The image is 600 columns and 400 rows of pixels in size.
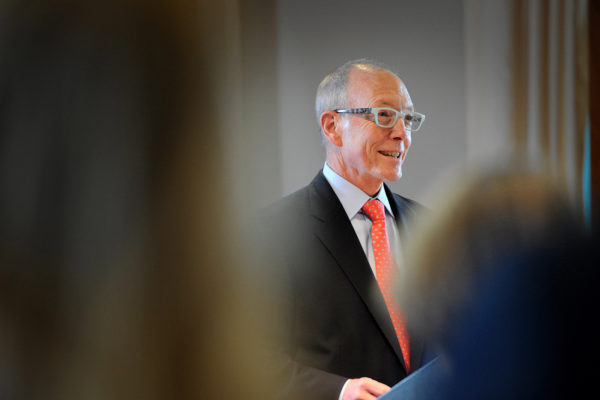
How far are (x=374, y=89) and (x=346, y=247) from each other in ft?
1.02

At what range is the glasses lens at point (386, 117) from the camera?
1078mm

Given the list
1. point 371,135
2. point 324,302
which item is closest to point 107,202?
point 324,302

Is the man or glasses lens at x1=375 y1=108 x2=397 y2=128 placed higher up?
glasses lens at x1=375 y1=108 x2=397 y2=128

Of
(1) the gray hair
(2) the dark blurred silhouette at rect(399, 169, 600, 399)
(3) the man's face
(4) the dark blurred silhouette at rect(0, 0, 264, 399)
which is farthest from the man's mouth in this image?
(4) the dark blurred silhouette at rect(0, 0, 264, 399)

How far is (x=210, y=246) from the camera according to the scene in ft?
0.73

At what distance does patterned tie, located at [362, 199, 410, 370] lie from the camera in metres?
1.02

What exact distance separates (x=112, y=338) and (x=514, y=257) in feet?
1.18

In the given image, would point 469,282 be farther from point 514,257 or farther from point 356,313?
point 356,313

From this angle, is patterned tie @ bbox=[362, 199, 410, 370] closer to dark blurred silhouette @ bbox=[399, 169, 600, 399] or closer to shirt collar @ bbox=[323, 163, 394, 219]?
shirt collar @ bbox=[323, 163, 394, 219]

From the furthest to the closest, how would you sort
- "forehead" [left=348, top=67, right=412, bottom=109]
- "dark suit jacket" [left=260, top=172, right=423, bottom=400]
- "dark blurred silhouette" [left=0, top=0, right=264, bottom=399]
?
"forehead" [left=348, top=67, right=412, bottom=109] < "dark suit jacket" [left=260, top=172, right=423, bottom=400] < "dark blurred silhouette" [left=0, top=0, right=264, bottom=399]

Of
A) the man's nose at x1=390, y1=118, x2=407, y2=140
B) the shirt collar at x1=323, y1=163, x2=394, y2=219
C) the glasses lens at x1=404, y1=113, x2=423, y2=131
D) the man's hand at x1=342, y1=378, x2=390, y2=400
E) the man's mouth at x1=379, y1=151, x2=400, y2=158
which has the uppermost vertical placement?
the glasses lens at x1=404, y1=113, x2=423, y2=131

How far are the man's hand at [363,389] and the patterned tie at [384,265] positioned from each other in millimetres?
85

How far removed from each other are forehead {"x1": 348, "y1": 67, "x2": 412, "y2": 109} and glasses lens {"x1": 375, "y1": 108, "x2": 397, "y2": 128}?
1cm

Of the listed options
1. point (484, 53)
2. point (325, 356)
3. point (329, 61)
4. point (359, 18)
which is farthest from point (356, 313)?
point (484, 53)
